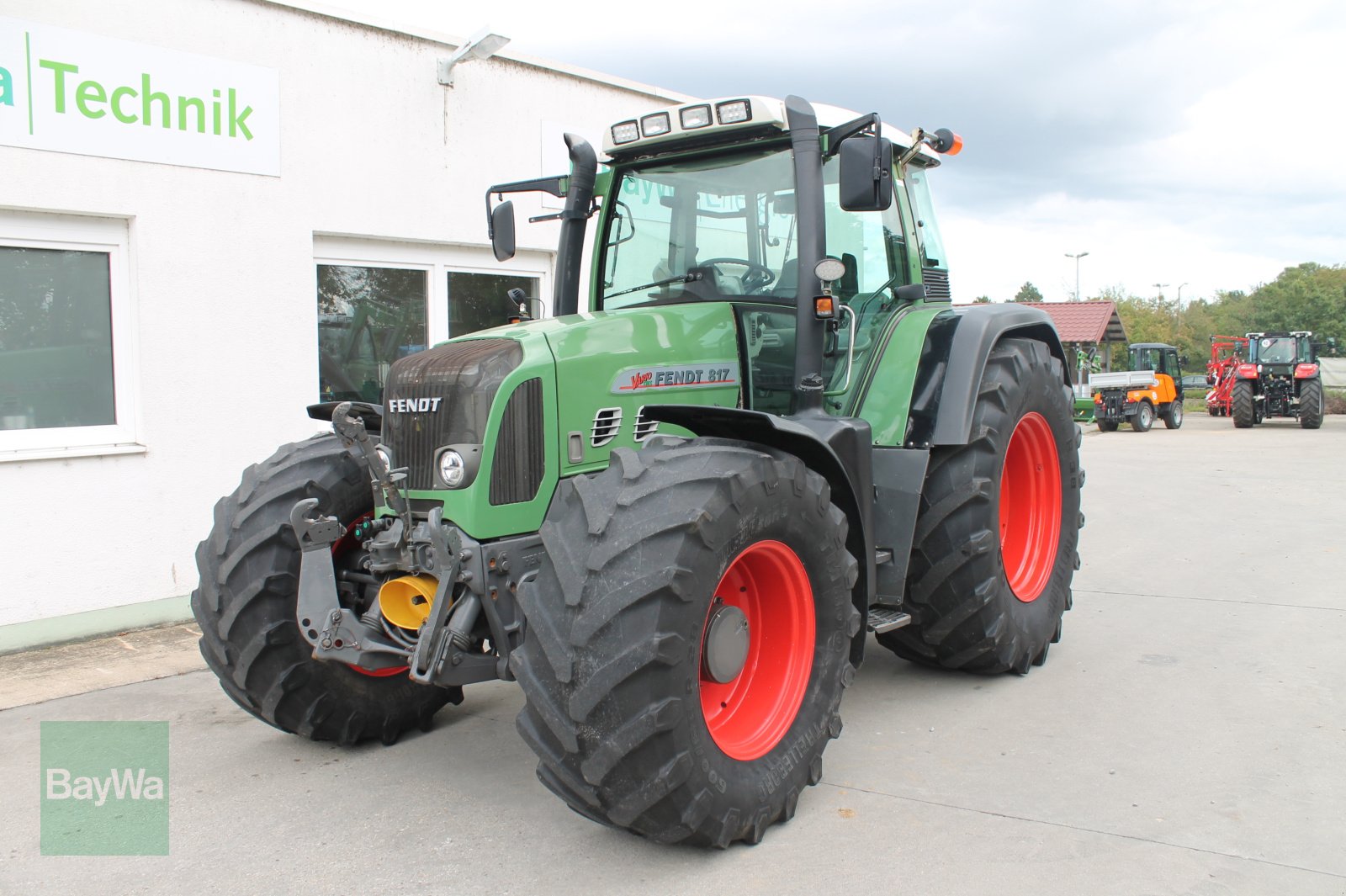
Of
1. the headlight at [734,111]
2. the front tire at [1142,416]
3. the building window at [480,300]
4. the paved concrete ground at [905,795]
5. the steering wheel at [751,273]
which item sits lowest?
the paved concrete ground at [905,795]

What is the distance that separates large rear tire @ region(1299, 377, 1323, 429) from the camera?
24516 mm

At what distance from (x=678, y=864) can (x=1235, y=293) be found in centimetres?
10751

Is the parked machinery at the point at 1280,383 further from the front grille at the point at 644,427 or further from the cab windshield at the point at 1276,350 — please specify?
the front grille at the point at 644,427

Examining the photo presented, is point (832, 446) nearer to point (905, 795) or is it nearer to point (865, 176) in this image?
point (865, 176)

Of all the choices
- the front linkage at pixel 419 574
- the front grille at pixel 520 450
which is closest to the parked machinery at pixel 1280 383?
the front grille at pixel 520 450

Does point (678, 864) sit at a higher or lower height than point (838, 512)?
lower

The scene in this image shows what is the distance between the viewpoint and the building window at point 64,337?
5879 mm

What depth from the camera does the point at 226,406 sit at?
6586mm

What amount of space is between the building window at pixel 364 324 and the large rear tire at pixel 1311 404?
23534 millimetres

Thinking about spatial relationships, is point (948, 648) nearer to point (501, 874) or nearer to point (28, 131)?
point (501, 874)

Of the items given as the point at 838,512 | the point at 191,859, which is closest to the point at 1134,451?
the point at 838,512

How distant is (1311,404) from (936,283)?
23.4 meters

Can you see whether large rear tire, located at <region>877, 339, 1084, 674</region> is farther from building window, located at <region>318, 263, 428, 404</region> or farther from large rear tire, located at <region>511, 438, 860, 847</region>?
building window, located at <region>318, 263, 428, 404</region>

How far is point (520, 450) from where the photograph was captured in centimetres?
351
